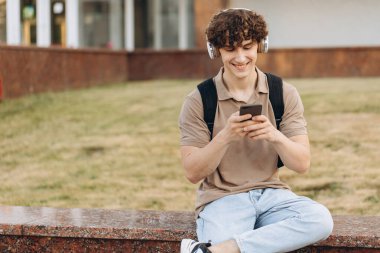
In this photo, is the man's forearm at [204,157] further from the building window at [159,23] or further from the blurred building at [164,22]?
the building window at [159,23]

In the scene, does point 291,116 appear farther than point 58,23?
No

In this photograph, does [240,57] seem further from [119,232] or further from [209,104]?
[119,232]

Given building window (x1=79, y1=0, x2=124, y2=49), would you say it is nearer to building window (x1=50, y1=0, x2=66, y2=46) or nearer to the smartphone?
building window (x1=50, y1=0, x2=66, y2=46)

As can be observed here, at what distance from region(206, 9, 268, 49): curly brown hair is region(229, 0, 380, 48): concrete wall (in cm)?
1805

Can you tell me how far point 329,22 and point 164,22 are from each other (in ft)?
16.4

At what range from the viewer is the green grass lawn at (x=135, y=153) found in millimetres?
7215

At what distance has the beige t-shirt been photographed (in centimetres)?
409

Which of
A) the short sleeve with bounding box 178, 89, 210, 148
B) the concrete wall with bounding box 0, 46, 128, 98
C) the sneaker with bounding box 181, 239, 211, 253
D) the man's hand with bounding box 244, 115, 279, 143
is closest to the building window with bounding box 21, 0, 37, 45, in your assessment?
the concrete wall with bounding box 0, 46, 128, 98

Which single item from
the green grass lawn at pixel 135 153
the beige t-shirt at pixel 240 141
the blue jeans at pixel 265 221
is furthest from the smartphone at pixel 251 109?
the green grass lawn at pixel 135 153

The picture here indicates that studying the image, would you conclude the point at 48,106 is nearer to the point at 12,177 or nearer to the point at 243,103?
the point at 12,177

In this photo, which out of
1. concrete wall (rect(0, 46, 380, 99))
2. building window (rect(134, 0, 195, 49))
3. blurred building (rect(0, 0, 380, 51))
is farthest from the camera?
building window (rect(134, 0, 195, 49))

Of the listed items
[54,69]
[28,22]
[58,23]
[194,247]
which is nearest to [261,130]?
[194,247]

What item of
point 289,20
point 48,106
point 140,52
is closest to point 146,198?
point 48,106

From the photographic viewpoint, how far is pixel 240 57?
13.1 ft
